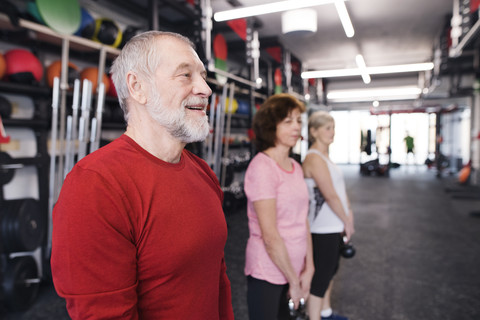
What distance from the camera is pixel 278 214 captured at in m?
1.34

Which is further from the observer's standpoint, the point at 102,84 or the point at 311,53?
the point at 311,53

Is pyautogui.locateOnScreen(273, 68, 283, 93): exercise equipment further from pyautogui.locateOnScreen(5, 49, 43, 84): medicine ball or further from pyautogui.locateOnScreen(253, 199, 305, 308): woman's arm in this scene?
pyautogui.locateOnScreen(253, 199, 305, 308): woman's arm

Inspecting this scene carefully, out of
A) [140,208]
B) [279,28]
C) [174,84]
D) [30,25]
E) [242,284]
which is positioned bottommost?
[242,284]

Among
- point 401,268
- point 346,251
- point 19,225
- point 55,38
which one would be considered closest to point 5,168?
point 19,225

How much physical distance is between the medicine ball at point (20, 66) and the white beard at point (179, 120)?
2.27 metres

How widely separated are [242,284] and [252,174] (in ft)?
5.11

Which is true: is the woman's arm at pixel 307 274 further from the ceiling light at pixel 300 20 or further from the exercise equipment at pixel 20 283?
the ceiling light at pixel 300 20

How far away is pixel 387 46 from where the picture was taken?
6645mm

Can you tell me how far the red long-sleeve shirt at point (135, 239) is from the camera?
0.59 metres

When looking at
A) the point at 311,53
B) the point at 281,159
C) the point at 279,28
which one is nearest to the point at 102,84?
the point at 281,159

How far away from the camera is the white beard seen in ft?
2.50

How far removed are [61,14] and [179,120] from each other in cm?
245

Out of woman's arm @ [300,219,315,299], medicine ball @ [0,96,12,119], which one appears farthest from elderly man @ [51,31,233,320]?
medicine ball @ [0,96,12,119]

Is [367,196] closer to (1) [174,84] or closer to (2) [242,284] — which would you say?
(2) [242,284]
